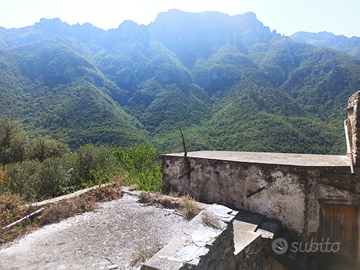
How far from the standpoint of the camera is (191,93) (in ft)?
205

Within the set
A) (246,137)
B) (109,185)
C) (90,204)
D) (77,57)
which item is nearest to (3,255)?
(90,204)

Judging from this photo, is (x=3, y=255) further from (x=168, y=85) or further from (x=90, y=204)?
(x=168, y=85)

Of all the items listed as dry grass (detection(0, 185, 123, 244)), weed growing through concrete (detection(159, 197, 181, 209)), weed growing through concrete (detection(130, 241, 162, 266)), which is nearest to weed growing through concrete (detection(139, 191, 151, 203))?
weed growing through concrete (detection(159, 197, 181, 209))

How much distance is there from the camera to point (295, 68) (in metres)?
58.2

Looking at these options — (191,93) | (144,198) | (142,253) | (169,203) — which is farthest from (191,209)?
(191,93)

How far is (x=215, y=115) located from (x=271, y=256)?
1911 inches

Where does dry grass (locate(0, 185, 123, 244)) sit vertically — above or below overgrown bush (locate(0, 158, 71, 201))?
above

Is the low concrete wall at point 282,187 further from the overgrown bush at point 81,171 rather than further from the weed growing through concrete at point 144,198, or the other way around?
the overgrown bush at point 81,171

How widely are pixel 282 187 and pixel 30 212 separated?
5097mm

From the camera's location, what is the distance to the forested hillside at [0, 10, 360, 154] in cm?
3662

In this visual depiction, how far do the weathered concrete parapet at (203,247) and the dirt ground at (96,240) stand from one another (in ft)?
1.81

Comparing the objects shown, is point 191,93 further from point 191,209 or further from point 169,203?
point 191,209

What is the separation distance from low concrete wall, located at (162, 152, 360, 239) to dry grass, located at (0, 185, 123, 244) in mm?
2970

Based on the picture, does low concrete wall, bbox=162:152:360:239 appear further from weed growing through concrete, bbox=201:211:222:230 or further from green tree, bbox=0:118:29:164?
green tree, bbox=0:118:29:164
